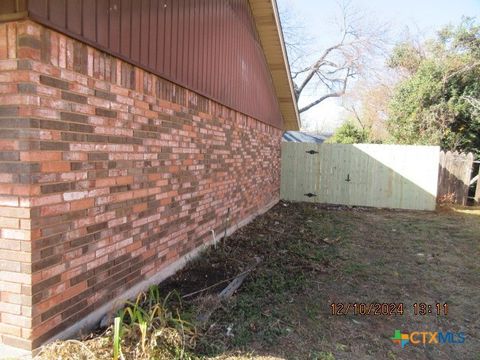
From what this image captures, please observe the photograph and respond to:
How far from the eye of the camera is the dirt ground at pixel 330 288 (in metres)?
3.04

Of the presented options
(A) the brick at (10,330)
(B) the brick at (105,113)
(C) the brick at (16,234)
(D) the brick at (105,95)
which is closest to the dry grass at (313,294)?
(A) the brick at (10,330)

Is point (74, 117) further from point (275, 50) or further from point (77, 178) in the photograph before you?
point (275, 50)

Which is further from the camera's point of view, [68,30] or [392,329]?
[392,329]

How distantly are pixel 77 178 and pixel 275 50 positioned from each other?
287 inches

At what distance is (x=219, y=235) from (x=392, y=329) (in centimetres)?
316

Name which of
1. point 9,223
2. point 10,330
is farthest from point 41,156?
point 10,330

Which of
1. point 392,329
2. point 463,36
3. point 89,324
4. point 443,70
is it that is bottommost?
point 392,329

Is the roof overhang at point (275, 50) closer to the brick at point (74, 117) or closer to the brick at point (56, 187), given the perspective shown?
the brick at point (74, 117)

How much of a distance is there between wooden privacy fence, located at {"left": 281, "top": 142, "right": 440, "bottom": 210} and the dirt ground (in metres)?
3.00

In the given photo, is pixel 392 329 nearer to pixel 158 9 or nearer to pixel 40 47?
pixel 40 47

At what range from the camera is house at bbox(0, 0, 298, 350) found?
2.24m

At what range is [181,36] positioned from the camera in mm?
4273

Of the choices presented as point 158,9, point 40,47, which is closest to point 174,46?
point 158,9

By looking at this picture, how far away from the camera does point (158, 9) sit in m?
3.72
